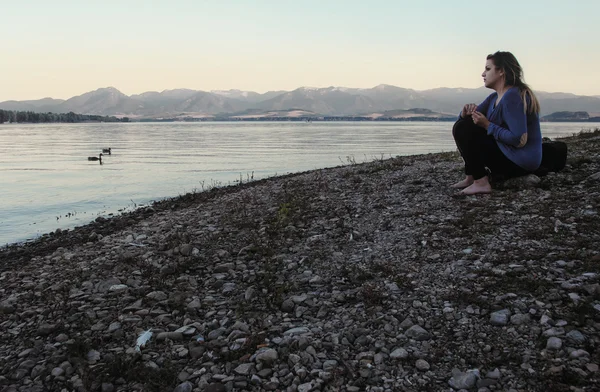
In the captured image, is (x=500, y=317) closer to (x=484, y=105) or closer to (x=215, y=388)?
(x=215, y=388)

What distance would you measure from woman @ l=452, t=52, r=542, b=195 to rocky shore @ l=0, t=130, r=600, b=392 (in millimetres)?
694

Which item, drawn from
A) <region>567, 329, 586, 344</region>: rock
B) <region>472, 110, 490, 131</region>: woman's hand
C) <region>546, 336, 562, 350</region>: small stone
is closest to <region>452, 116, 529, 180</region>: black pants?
<region>472, 110, 490, 131</region>: woman's hand

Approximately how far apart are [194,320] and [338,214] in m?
5.73

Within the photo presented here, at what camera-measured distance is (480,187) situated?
10.3 metres

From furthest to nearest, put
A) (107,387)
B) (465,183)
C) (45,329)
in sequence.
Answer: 1. (465,183)
2. (45,329)
3. (107,387)

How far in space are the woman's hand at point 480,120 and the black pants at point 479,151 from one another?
0.29m

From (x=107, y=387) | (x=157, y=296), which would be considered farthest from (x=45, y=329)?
(x=107, y=387)

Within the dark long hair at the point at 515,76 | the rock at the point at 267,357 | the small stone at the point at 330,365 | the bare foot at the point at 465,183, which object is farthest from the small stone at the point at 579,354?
the bare foot at the point at 465,183

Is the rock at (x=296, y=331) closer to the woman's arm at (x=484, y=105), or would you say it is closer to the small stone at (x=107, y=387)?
the small stone at (x=107, y=387)

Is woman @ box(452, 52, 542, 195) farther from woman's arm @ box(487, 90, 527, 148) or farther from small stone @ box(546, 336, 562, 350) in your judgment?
small stone @ box(546, 336, 562, 350)

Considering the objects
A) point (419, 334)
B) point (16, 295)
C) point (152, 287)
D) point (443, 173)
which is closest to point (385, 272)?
point (419, 334)

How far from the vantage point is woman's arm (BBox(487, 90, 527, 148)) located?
8.77 metres

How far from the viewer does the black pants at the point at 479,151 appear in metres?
9.52

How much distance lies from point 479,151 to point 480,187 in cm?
106
